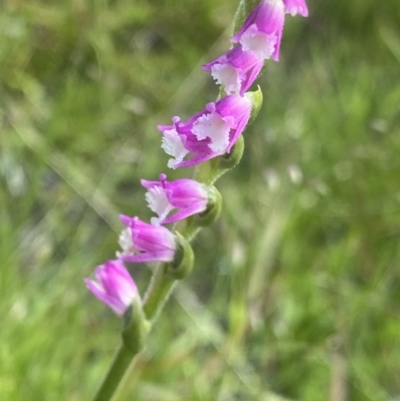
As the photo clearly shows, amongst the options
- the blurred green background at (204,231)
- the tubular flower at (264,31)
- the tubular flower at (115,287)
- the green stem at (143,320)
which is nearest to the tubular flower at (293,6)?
the tubular flower at (264,31)

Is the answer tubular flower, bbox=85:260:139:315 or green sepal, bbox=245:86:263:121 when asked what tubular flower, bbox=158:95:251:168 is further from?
tubular flower, bbox=85:260:139:315

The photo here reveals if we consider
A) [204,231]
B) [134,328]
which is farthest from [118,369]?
[204,231]

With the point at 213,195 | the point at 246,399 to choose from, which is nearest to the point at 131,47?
the point at 246,399

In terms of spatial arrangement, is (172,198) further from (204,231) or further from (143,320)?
(204,231)

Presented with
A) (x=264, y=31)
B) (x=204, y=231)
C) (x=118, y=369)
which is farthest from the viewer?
(x=204, y=231)

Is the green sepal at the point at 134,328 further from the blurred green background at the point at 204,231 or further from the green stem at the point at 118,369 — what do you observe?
the blurred green background at the point at 204,231

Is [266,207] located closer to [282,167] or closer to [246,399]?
[282,167]

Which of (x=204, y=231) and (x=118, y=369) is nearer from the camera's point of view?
(x=118, y=369)

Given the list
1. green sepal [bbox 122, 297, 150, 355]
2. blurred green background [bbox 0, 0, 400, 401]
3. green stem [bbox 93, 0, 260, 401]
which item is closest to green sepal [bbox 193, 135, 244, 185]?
green stem [bbox 93, 0, 260, 401]
